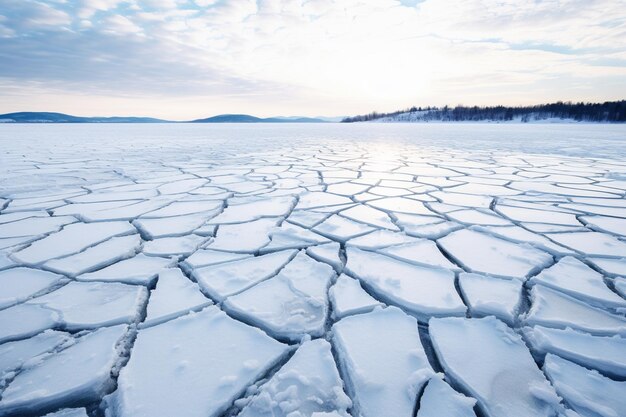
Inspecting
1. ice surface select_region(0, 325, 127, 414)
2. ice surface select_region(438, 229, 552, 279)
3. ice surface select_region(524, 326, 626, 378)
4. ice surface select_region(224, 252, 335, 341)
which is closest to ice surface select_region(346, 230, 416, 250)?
ice surface select_region(438, 229, 552, 279)

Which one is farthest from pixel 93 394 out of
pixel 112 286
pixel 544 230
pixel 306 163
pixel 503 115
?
pixel 503 115

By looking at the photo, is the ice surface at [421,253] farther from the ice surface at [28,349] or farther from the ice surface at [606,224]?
the ice surface at [28,349]

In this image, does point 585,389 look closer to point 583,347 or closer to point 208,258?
point 583,347

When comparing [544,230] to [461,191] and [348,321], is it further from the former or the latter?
[348,321]

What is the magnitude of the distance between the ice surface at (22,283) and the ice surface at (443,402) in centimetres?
135

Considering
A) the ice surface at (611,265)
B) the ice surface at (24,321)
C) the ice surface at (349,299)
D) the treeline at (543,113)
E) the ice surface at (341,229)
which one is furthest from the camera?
the treeline at (543,113)

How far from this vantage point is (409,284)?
118cm

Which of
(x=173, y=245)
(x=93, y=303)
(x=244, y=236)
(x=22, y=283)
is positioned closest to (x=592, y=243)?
(x=244, y=236)

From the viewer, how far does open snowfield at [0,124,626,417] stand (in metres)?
0.72

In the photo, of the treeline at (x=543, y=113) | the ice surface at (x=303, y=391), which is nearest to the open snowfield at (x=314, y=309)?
the ice surface at (x=303, y=391)

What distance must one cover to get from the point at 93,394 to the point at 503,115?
143ft

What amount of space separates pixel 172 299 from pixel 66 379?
1.19 feet

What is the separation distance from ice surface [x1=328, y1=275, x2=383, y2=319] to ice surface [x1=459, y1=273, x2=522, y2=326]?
0.33m

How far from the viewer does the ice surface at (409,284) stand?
1.04 meters
